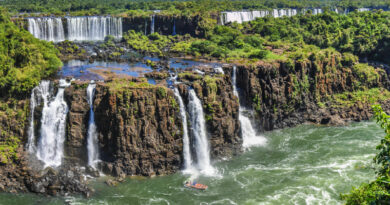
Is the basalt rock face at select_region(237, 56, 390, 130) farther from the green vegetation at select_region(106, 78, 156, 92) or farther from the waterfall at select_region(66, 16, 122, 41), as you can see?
the waterfall at select_region(66, 16, 122, 41)

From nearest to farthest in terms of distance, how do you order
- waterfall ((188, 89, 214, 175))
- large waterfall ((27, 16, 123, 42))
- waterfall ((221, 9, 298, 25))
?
waterfall ((188, 89, 214, 175)) → large waterfall ((27, 16, 123, 42)) → waterfall ((221, 9, 298, 25))

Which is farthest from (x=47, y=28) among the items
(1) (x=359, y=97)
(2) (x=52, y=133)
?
(1) (x=359, y=97)

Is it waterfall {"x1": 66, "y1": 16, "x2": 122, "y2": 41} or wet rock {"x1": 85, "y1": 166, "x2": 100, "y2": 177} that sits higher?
waterfall {"x1": 66, "y1": 16, "x2": 122, "y2": 41}

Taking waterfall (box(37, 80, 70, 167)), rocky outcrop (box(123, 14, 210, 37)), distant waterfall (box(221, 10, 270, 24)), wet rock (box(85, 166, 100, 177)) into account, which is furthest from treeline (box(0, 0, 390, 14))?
wet rock (box(85, 166, 100, 177))

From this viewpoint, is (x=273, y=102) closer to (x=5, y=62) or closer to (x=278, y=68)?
(x=278, y=68)

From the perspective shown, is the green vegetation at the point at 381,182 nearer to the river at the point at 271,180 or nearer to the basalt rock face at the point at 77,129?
the river at the point at 271,180

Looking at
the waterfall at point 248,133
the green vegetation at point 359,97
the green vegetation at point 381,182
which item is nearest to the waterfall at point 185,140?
the waterfall at point 248,133

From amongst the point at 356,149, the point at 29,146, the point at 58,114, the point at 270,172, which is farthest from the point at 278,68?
the point at 29,146
